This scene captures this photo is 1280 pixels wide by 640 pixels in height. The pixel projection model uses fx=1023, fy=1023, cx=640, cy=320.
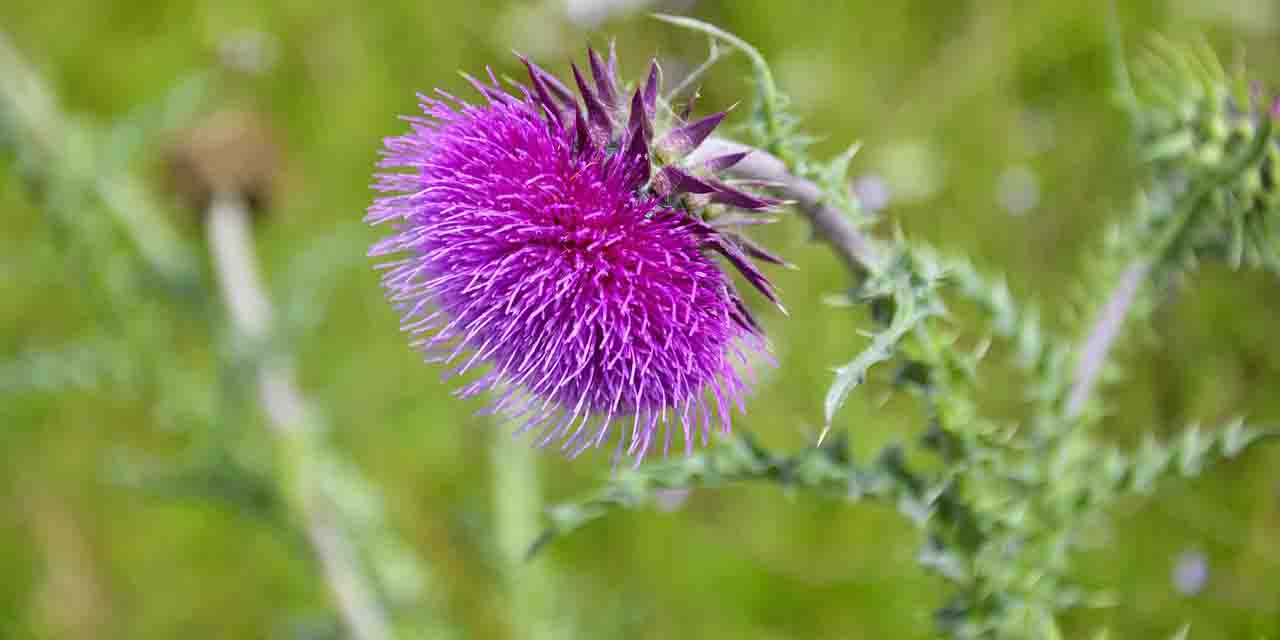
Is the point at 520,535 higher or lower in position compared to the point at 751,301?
lower

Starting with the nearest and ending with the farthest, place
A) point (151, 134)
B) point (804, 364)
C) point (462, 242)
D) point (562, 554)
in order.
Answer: point (462, 242) < point (151, 134) < point (804, 364) < point (562, 554)

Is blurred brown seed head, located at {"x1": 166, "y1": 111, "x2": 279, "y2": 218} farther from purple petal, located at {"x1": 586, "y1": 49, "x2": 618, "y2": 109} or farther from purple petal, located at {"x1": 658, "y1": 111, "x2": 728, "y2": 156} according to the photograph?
purple petal, located at {"x1": 658, "y1": 111, "x2": 728, "y2": 156}

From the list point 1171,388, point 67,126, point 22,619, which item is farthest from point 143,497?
point 1171,388

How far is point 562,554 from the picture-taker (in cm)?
483

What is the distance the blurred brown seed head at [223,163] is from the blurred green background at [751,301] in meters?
0.14

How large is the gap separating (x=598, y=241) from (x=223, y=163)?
3067 mm

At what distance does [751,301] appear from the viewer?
421 centimetres

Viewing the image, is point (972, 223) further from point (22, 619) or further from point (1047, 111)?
point (22, 619)

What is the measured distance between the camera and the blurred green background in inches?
152

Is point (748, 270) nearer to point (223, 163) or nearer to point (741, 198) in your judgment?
point (741, 198)

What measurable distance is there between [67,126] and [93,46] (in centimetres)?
200

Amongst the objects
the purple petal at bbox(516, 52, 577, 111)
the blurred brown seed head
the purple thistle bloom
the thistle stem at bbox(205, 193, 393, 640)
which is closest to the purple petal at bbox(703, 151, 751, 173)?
the purple thistle bloom

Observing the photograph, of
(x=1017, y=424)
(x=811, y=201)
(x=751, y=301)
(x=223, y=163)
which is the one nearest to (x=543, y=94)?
(x=811, y=201)

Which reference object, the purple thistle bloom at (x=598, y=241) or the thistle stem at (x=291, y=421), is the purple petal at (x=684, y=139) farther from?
the thistle stem at (x=291, y=421)
